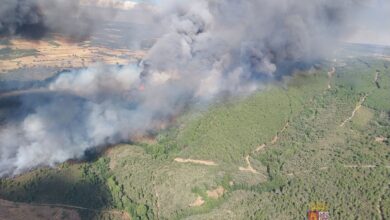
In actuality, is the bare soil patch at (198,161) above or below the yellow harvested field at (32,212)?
above

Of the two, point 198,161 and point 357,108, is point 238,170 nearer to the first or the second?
point 198,161

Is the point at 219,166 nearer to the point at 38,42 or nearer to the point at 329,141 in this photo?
the point at 329,141

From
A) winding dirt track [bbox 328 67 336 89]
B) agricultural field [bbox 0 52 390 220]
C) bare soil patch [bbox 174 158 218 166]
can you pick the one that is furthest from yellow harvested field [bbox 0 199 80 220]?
winding dirt track [bbox 328 67 336 89]

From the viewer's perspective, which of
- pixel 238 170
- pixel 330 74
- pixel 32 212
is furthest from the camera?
pixel 330 74

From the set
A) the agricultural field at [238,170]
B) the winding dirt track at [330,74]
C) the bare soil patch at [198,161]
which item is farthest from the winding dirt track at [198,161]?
the winding dirt track at [330,74]

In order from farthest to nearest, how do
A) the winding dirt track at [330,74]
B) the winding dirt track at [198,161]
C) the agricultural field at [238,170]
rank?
1. the winding dirt track at [330,74]
2. the winding dirt track at [198,161]
3. the agricultural field at [238,170]

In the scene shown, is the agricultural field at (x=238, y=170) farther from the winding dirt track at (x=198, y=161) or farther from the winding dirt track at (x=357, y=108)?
the winding dirt track at (x=357, y=108)

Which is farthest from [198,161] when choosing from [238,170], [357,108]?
[357,108]

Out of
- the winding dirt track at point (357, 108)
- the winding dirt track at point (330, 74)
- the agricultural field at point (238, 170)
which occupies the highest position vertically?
the winding dirt track at point (330, 74)
